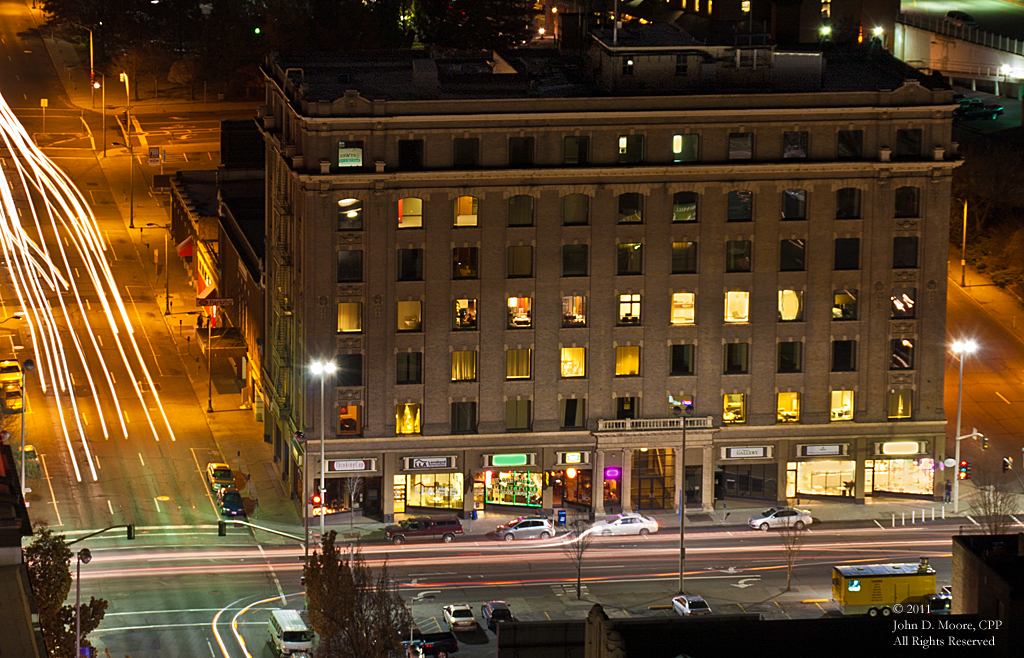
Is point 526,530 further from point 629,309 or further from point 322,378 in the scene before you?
point 322,378

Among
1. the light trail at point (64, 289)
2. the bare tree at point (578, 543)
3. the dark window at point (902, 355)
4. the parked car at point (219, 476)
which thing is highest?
the dark window at point (902, 355)

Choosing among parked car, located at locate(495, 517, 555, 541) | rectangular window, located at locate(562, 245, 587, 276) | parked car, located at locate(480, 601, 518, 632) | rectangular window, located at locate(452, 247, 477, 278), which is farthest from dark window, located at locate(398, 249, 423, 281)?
parked car, located at locate(480, 601, 518, 632)

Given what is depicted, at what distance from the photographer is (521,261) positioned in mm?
121188

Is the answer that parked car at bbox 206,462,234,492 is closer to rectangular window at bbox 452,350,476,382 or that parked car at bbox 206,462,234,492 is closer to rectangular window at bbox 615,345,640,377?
rectangular window at bbox 452,350,476,382

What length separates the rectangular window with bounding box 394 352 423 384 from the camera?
12144 cm

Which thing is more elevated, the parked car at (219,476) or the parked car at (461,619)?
the parked car at (219,476)

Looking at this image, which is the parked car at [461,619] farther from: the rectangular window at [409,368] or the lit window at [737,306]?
the lit window at [737,306]

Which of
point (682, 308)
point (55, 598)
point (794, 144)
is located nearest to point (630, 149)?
point (794, 144)

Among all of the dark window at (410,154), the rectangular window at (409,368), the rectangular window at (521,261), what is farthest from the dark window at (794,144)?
the rectangular window at (409,368)

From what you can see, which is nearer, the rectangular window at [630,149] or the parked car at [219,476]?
the rectangular window at [630,149]

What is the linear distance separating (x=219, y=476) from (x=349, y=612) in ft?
116

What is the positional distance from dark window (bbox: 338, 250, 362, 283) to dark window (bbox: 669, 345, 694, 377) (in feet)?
65.4

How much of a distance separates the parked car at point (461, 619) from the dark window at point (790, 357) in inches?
1181

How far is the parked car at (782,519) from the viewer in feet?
398
